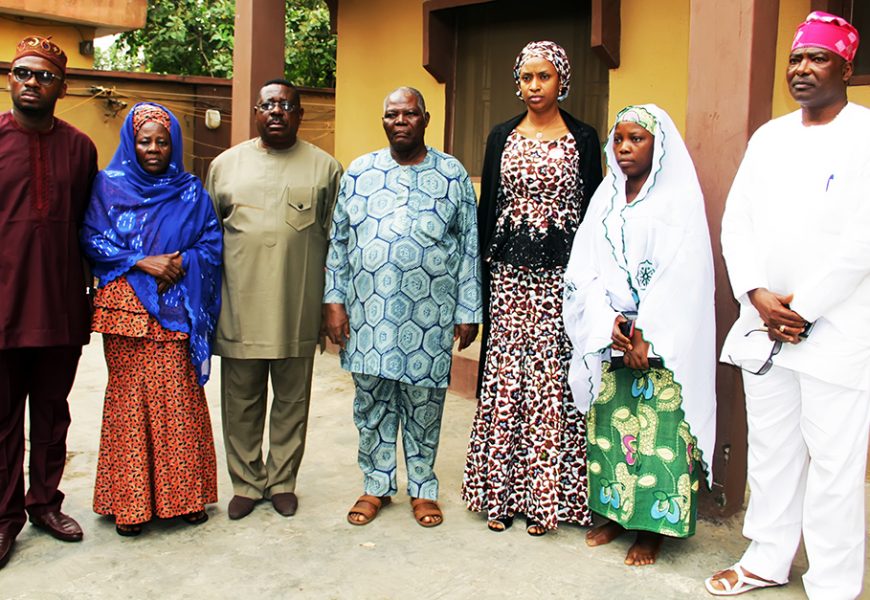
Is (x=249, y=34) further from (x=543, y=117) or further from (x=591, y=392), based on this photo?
(x=591, y=392)

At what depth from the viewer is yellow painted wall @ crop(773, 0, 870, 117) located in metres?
4.83

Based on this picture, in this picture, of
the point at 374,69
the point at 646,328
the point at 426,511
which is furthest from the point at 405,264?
the point at 374,69

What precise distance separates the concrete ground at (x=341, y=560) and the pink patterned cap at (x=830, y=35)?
200 cm

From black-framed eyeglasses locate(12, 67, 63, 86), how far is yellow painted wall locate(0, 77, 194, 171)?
7.02 metres

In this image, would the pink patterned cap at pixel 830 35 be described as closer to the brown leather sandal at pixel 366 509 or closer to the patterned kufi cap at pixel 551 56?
the patterned kufi cap at pixel 551 56

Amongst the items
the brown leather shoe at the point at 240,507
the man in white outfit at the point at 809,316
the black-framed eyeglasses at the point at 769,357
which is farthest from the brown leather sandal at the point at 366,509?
the black-framed eyeglasses at the point at 769,357

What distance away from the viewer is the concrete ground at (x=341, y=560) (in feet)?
10.7

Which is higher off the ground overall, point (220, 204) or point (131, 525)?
point (220, 204)

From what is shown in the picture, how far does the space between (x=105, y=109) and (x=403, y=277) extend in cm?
791

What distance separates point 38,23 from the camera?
12000 mm

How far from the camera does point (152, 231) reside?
3.60 meters

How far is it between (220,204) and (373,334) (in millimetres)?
929

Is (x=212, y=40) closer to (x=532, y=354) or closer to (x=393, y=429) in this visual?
(x=393, y=429)

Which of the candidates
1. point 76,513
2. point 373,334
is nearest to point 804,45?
point 373,334
